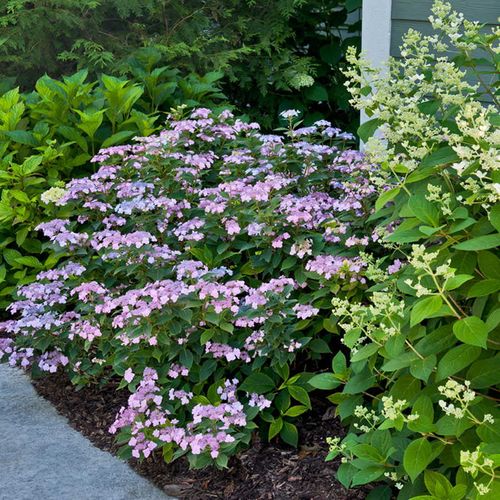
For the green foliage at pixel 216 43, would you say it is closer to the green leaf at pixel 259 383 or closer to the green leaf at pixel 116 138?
the green leaf at pixel 116 138

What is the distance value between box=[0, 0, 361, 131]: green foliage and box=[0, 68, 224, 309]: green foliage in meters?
0.71

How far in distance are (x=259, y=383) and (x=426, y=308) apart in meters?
1.09

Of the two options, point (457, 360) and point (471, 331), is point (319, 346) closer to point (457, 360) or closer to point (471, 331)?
point (457, 360)

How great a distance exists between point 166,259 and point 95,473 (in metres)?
0.81

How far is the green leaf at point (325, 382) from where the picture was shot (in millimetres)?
2690

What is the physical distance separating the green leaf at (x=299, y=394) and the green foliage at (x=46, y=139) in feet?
5.25

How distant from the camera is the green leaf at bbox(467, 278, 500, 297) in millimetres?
2113

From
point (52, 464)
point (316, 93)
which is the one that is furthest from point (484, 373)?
point (316, 93)

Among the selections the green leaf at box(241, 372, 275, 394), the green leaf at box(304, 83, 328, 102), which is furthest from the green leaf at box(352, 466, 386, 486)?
the green leaf at box(304, 83, 328, 102)

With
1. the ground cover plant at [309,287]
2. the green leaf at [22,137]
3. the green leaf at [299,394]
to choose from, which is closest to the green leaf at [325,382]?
the ground cover plant at [309,287]

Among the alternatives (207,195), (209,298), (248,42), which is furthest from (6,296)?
(248,42)

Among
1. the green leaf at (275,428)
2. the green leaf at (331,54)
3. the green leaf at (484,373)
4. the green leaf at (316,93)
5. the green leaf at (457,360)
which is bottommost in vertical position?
the green leaf at (275,428)

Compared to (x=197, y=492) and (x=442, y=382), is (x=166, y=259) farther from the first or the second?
(x=442, y=382)

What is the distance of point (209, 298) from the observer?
9.57 feet
